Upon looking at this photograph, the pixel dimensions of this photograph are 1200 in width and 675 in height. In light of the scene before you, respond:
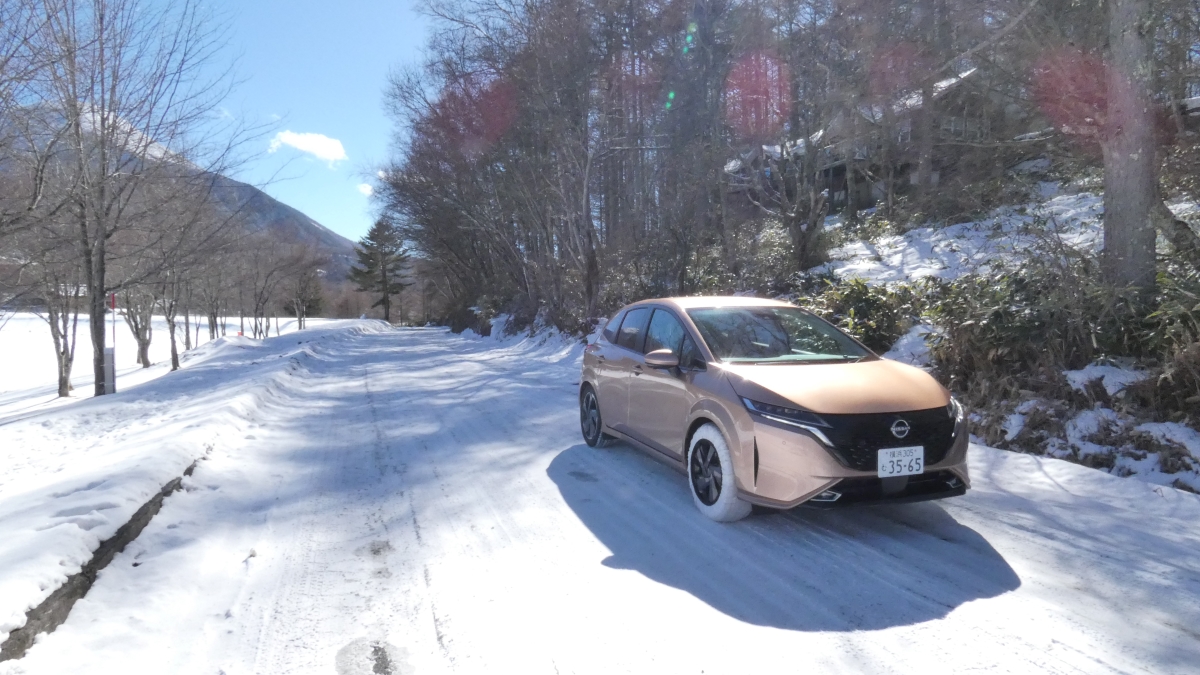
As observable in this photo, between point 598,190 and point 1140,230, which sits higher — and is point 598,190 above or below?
above

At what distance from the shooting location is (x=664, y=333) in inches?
243

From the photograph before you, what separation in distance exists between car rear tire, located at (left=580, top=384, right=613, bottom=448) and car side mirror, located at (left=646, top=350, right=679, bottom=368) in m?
1.71

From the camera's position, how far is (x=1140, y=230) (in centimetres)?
698

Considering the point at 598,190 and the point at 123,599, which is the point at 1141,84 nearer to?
the point at 123,599

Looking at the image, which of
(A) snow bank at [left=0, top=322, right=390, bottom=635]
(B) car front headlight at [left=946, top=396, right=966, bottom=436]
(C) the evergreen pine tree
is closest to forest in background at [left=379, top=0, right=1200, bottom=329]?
(B) car front headlight at [left=946, top=396, right=966, bottom=436]

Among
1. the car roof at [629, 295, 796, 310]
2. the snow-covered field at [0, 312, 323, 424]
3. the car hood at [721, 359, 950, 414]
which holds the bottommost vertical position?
the snow-covered field at [0, 312, 323, 424]

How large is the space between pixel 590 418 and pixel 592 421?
6 centimetres

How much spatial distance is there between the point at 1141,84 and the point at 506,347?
20421 millimetres

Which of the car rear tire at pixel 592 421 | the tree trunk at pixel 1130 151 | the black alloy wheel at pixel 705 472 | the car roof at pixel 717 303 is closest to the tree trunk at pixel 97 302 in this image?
the car rear tire at pixel 592 421

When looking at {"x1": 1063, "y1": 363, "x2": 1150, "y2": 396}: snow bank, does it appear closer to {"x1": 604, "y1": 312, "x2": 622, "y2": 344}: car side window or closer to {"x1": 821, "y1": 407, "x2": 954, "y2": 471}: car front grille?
{"x1": 821, "y1": 407, "x2": 954, "y2": 471}: car front grille

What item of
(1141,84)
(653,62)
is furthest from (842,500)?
(653,62)

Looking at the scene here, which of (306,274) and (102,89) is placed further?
(306,274)

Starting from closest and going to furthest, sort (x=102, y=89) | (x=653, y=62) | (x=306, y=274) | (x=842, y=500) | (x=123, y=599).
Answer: (x=123, y=599) < (x=842, y=500) < (x=102, y=89) < (x=653, y=62) < (x=306, y=274)

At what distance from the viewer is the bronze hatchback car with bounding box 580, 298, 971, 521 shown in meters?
4.22
